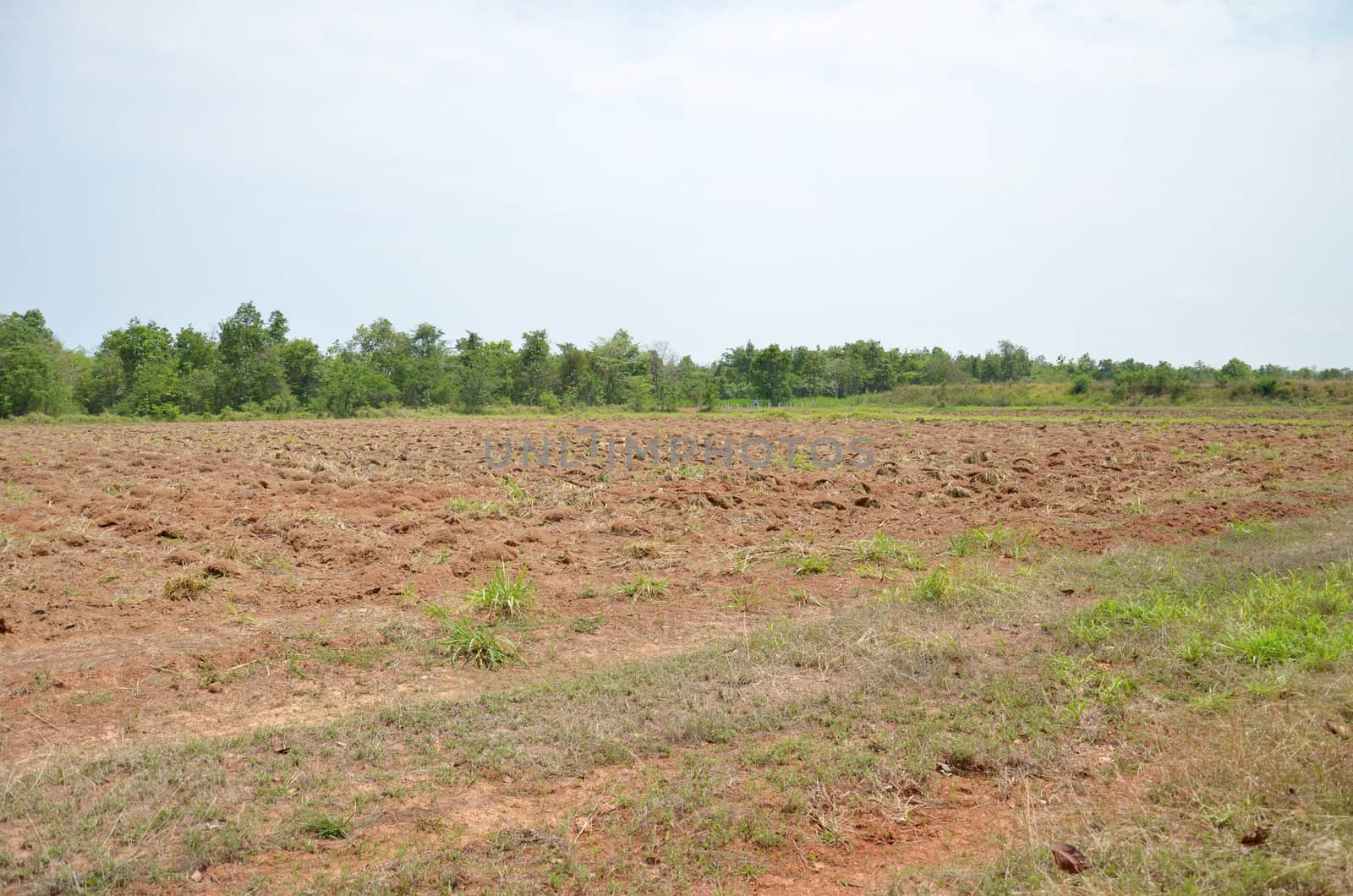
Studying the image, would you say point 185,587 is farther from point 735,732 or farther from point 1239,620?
point 1239,620

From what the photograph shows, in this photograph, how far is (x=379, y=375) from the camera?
170ft

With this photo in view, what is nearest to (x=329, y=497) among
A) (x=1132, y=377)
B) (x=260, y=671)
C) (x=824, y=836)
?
(x=260, y=671)

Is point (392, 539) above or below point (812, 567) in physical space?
above

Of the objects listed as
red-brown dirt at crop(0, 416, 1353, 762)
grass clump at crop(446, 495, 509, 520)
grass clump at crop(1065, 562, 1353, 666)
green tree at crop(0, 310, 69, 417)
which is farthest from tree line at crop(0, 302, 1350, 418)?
grass clump at crop(1065, 562, 1353, 666)

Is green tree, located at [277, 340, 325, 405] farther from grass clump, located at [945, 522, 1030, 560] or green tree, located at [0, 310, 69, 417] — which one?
grass clump, located at [945, 522, 1030, 560]

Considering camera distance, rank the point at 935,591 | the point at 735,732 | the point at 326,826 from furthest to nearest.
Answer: the point at 935,591 → the point at 735,732 → the point at 326,826

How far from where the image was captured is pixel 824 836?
3416mm

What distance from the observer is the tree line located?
43250mm

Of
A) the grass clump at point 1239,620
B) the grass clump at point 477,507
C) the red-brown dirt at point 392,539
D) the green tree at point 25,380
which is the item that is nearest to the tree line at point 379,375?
the green tree at point 25,380

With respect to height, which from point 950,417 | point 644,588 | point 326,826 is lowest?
point 326,826

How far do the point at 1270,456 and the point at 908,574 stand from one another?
14283mm

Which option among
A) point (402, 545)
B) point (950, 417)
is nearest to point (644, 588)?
point (402, 545)

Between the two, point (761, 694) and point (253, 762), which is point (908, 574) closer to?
point (761, 694)

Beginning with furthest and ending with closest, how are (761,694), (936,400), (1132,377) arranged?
(936,400)
(1132,377)
(761,694)
